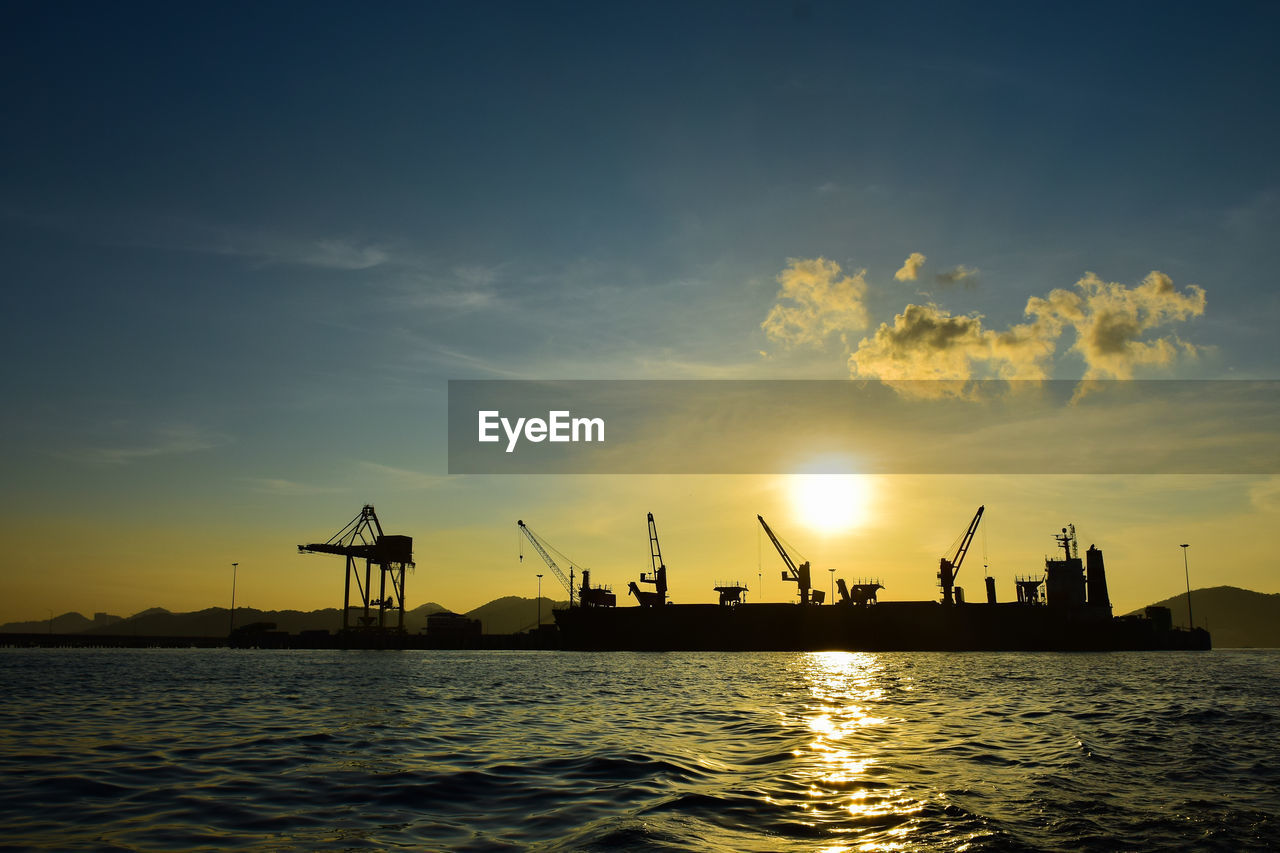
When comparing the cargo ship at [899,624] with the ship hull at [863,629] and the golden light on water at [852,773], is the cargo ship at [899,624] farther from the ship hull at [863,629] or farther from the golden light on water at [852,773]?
the golden light on water at [852,773]

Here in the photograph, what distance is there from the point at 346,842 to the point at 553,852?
332 cm

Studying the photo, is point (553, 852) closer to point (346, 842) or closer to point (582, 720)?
point (346, 842)

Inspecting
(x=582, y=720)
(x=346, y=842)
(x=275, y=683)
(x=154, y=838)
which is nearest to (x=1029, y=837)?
(x=346, y=842)

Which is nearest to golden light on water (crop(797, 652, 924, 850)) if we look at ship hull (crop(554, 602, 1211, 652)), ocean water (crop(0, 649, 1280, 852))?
ocean water (crop(0, 649, 1280, 852))

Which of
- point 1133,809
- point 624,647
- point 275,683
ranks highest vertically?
point 1133,809

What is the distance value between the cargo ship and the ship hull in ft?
0.59

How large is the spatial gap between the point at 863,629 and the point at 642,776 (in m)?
137

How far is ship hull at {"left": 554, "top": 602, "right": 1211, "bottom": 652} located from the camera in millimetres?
138625

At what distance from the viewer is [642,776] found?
57.9 feet

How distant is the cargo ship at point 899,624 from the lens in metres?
139

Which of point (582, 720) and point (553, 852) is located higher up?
point (553, 852)

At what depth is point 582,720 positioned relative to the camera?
3017 cm

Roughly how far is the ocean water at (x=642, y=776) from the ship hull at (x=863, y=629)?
110m

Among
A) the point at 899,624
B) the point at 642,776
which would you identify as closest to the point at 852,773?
the point at 642,776
